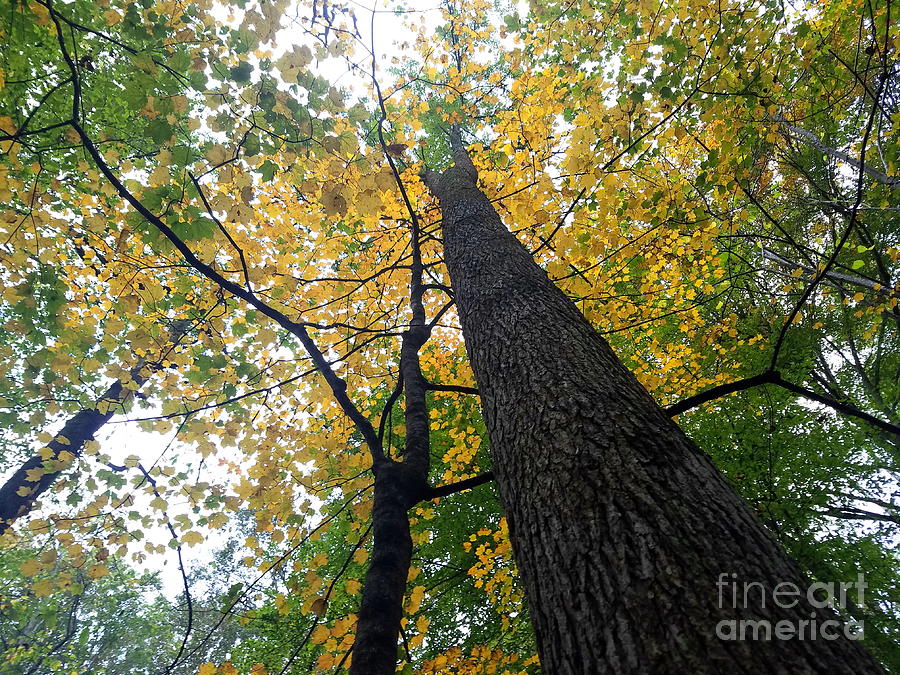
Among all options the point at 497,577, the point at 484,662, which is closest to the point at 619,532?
the point at 497,577

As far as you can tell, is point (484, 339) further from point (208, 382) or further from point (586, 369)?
point (208, 382)

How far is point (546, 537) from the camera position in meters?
1.25

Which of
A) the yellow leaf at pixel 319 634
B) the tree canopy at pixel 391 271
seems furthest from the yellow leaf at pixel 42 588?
the yellow leaf at pixel 319 634

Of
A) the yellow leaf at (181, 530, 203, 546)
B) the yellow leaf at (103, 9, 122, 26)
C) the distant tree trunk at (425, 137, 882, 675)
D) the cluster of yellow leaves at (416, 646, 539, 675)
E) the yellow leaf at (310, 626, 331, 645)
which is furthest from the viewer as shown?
the cluster of yellow leaves at (416, 646, 539, 675)

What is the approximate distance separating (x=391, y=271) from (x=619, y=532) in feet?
15.1

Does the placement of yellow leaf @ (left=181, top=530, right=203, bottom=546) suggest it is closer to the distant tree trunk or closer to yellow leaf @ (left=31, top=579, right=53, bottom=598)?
yellow leaf @ (left=31, top=579, right=53, bottom=598)

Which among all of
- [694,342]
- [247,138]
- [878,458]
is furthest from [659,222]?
[878,458]

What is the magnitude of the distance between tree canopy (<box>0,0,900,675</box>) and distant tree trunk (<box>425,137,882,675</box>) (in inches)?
11.7

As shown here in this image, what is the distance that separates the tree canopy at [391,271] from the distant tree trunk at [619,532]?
30cm

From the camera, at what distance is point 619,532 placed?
42.7 inches

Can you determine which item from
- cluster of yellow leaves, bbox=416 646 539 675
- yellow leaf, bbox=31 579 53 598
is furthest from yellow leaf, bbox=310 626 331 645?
cluster of yellow leaves, bbox=416 646 539 675

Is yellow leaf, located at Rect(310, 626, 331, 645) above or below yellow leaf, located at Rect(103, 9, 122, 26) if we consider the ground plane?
below

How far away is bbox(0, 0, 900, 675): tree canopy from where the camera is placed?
8.25 ft

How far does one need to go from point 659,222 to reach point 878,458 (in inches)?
356
